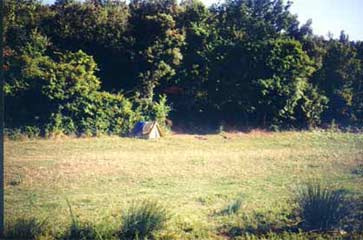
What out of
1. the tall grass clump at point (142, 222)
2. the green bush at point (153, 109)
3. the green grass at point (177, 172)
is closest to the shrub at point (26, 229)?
the green grass at point (177, 172)

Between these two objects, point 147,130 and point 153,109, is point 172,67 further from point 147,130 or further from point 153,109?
point 147,130

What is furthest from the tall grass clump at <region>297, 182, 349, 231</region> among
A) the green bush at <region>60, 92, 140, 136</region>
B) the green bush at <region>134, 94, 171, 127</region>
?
the green bush at <region>60, 92, 140, 136</region>

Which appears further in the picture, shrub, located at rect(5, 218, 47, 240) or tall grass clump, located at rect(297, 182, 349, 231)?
tall grass clump, located at rect(297, 182, 349, 231)

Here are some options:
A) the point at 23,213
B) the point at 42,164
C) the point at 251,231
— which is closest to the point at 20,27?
the point at 42,164

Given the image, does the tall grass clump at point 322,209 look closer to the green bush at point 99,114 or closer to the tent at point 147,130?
the tent at point 147,130

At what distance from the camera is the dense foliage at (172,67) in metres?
4.50

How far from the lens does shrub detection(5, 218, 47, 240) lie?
4.05m

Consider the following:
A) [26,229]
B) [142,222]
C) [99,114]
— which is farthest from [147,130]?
[26,229]

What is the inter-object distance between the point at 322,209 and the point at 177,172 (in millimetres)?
1627

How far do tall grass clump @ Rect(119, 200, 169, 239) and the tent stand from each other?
0.88m

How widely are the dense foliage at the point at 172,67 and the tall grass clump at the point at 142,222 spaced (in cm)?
103

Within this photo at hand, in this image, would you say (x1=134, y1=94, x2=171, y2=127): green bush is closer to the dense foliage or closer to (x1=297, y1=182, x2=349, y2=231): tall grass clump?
the dense foliage

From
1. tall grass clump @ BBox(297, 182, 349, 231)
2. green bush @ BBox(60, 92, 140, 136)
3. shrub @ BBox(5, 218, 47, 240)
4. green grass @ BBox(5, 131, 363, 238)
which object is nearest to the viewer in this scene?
shrub @ BBox(5, 218, 47, 240)

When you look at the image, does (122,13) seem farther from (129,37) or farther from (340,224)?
(340,224)
